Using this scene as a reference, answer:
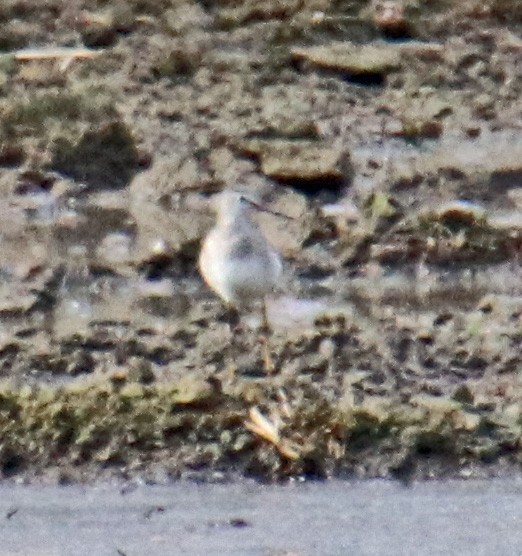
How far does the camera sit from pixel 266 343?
228cm

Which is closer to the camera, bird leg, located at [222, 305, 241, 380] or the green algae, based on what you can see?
the green algae

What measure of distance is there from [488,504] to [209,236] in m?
0.65

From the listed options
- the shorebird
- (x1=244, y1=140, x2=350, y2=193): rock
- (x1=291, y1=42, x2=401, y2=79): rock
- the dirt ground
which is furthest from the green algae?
(x1=291, y1=42, x2=401, y2=79): rock

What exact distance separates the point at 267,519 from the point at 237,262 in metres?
0.57

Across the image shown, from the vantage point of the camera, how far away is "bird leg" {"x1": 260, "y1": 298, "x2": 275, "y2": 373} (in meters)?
2.27

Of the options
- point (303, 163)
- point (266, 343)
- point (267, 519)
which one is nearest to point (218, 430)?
point (266, 343)

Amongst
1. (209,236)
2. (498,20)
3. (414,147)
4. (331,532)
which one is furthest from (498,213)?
(331,532)

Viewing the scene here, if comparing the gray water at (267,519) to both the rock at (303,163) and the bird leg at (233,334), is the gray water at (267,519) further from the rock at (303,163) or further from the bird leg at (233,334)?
the rock at (303,163)

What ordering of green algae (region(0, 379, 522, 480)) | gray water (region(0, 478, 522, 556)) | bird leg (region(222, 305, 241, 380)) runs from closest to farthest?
gray water (region(0, 478, 522, 556)), green algae (region(0, 379, 522, 480)), bird leg (region(222, 305, 241, 380))

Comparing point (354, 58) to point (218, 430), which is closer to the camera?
point (218, 430)

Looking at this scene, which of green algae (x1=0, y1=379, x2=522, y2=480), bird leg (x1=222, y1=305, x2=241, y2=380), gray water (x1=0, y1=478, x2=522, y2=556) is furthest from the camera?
bird leg (x1=222, y1=305, x2=241, y2=380)

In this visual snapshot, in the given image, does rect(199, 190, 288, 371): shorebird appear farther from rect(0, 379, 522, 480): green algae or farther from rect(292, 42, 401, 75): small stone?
rect(292, 42, 401, 75): small stone

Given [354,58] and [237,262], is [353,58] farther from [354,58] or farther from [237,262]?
[237,262]

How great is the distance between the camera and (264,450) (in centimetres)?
217
